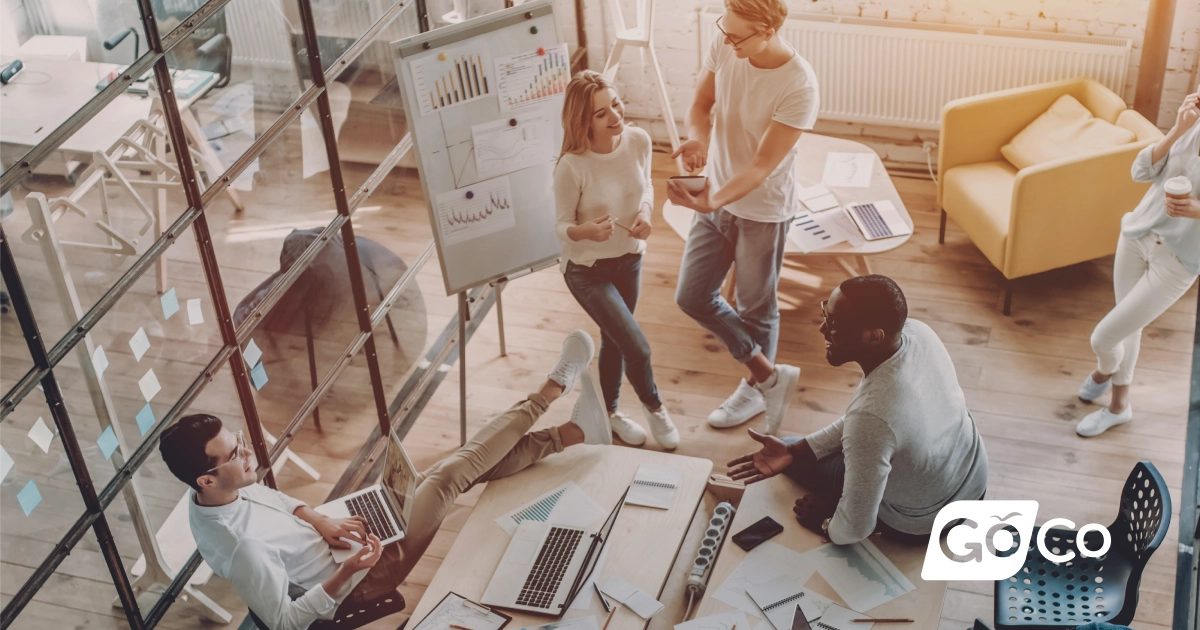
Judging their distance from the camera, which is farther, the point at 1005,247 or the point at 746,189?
the point at 1005,247

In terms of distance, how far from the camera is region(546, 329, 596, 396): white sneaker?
3.64 m

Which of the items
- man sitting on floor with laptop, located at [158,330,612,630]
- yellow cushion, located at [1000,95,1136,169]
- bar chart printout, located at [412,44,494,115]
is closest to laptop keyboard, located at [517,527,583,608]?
man sitting on floor with laptop, located at [158,330,612,630]

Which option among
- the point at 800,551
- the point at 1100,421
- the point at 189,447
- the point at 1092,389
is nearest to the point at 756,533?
the point at 800,551

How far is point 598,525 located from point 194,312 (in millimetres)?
1262

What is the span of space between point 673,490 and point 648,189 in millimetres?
1083

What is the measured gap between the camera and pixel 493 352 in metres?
4.67

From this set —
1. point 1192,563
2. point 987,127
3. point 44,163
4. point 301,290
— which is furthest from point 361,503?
point 987,127

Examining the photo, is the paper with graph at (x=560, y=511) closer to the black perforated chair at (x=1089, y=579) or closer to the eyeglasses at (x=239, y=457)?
the eyeglasses at (x=239, y=457)

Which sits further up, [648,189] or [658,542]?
[648,189]

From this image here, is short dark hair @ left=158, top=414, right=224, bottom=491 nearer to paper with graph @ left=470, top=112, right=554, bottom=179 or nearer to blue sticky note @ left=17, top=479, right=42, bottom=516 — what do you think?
blue sticky note @ left=17, top=479, right=42, bottom=516

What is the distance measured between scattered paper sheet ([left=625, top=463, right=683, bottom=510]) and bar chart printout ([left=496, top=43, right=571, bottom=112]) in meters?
1.34

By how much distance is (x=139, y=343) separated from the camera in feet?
9.23

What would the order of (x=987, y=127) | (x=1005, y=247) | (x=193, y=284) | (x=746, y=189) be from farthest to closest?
(x=987, y=127) → (x=1005, y=247) → (x=746, y=189) → (x=193, y=284)

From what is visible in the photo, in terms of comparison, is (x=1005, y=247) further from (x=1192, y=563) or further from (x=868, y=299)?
(x=868, y=299)
